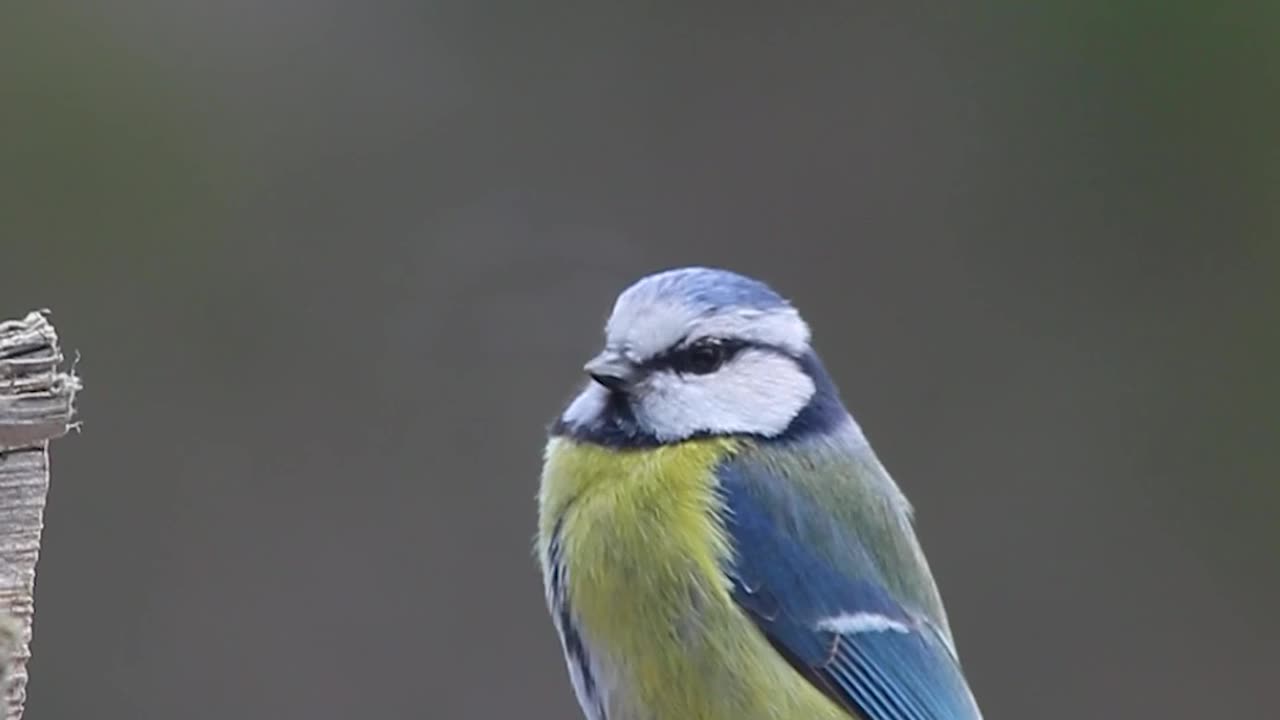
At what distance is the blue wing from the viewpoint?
56.8 inches

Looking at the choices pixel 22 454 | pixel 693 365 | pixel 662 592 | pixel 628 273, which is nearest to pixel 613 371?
pixel 693 365

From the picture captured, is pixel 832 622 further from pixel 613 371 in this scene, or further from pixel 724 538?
pixel 613 371

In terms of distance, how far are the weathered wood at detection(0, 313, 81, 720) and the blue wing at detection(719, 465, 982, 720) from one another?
0.57 metres

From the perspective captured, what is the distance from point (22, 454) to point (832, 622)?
0.68 meters

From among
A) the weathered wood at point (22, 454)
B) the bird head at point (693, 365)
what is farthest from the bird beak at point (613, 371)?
the weathered wood at point (22, 454)

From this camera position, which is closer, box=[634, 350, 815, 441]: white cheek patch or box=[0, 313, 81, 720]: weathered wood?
box=[0, 313, 81, 720]: weathered wood

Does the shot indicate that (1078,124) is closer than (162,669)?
No

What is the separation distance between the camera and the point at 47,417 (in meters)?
1.02

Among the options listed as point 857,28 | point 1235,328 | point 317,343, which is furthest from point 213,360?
point 1235,328

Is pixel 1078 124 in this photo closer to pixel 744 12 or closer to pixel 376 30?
pixel 744 12

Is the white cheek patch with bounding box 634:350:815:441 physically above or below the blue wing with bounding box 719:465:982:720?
above

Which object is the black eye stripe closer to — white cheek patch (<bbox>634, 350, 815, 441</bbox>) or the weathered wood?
white cheek patch (<bbox>634, 350, 815, 441</bbox>)

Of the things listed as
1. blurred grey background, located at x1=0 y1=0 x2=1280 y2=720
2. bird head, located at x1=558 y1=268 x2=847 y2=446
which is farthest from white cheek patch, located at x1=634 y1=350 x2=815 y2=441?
blurred grey background, located at x1=0 y1=0 x2=1280 y2=720

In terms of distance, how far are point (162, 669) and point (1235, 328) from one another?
173cm
